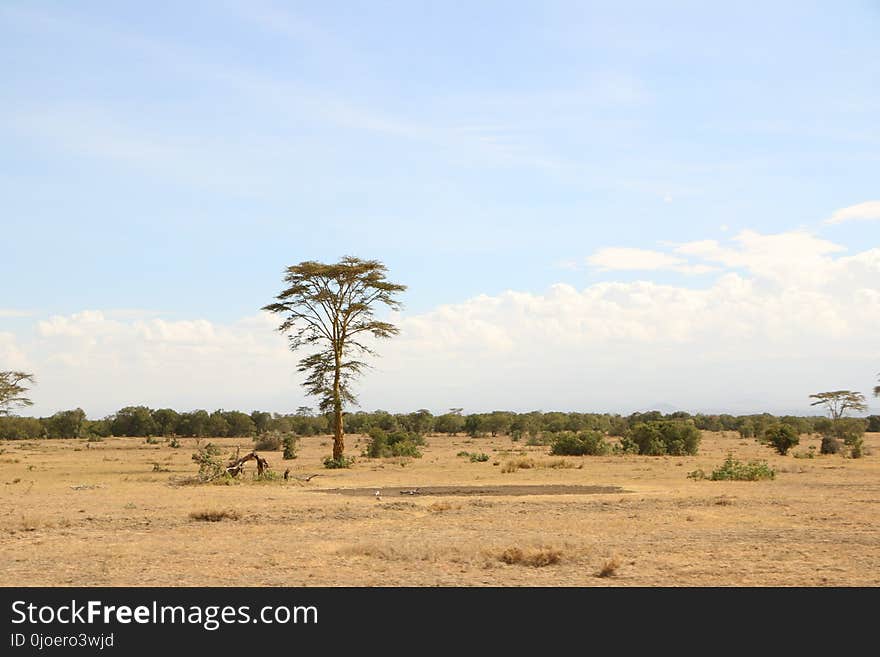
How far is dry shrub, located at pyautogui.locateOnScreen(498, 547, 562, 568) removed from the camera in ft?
42.2

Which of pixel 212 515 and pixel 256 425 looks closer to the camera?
pixel 212 515

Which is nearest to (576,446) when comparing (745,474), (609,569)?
(745,474)

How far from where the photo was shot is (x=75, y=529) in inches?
657

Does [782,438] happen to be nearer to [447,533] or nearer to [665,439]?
[665,439]

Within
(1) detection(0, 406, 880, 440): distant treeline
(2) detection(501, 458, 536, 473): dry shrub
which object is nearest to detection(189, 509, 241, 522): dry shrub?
(2) detection(501, 458, 536, 473): dry shrub

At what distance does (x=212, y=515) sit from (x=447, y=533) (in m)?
5.58

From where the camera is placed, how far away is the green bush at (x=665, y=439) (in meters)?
48.4

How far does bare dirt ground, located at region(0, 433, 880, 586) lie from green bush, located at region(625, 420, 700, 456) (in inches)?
724

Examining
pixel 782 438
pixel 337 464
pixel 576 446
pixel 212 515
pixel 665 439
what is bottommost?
pixel 212 515

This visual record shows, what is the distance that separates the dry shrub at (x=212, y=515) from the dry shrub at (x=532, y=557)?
7608mm

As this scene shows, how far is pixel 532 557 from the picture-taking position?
12.9 meters

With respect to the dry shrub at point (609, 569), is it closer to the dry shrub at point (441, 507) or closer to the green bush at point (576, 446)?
the dry shrub at point (441, 507)

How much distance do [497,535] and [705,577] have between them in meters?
4.81

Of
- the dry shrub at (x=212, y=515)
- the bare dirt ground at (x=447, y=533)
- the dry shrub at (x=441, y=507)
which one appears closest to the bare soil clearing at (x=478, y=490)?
the bare dirt ground at (x=447, y=533)
